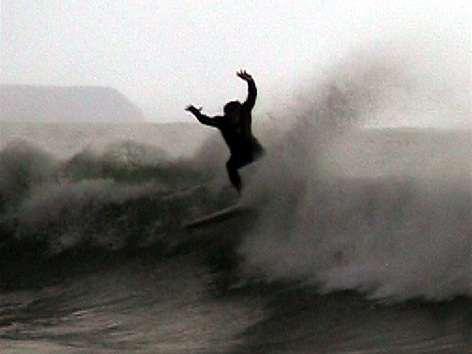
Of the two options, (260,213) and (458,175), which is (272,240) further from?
(458,175)

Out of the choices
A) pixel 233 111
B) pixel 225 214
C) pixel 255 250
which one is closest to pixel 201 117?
pixel 233 111

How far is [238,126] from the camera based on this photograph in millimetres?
9875

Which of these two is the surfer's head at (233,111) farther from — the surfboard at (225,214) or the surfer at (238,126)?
the surfboard at (225,214)

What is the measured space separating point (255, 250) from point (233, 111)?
74.4 inches

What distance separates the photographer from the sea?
6219 millimetres

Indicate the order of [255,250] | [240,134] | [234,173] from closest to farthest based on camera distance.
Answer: [255,250]
[240,134]
[234,173]

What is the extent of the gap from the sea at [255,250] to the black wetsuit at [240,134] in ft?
0.47

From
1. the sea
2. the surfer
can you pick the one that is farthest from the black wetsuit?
the sea

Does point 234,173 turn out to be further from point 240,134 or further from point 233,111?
point 233,111

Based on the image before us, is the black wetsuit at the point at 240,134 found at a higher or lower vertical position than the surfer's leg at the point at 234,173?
higher

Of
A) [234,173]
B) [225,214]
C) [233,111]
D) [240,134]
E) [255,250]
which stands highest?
[233,111]

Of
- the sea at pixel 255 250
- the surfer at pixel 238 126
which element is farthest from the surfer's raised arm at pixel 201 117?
the sea at pixel 255 250

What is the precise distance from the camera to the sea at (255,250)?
6.22 metres

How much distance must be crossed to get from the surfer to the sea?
153mm
